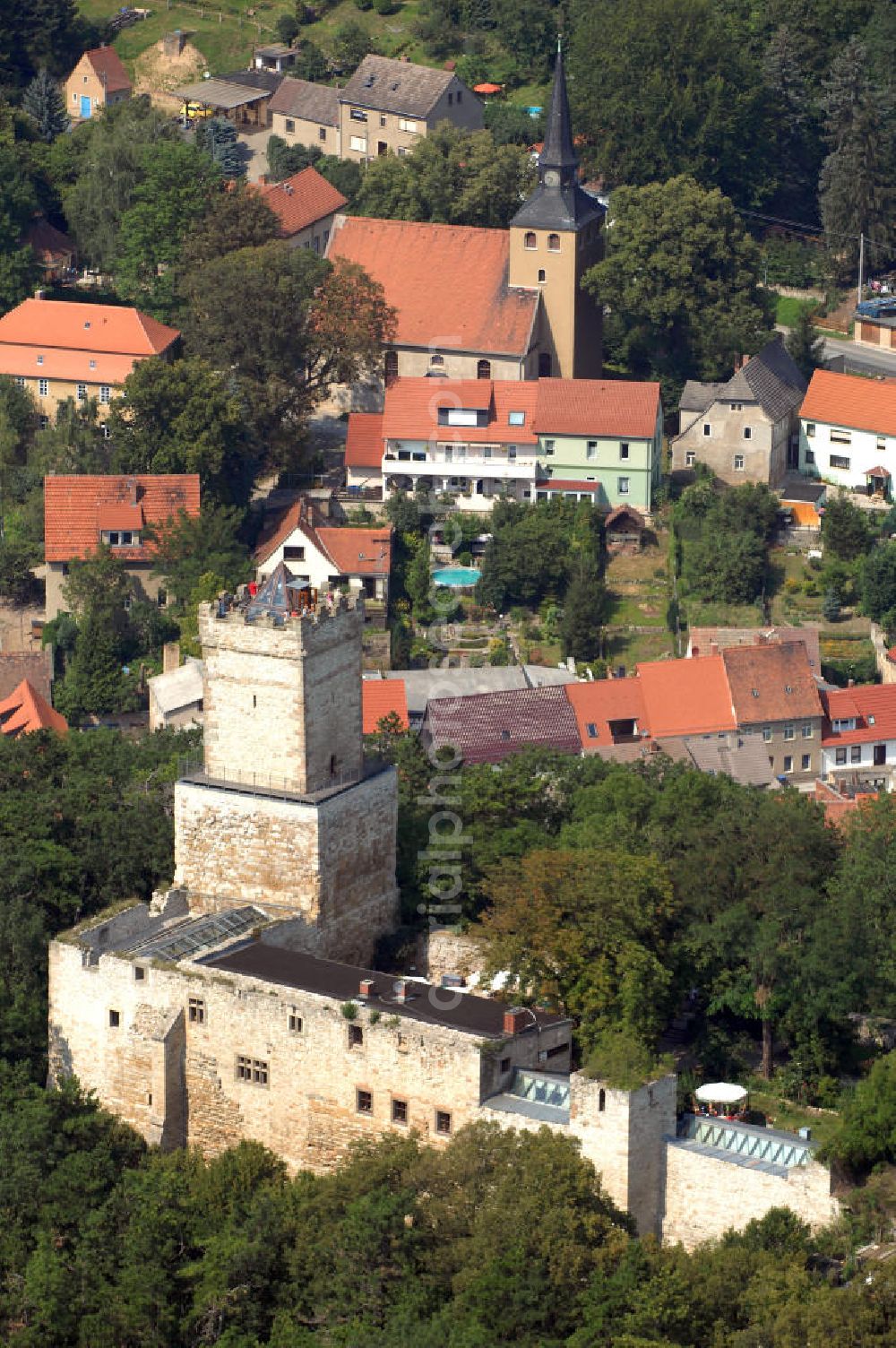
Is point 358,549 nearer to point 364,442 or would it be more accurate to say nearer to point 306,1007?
point 364,442

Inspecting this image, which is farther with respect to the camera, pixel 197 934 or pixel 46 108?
pixel 46 108

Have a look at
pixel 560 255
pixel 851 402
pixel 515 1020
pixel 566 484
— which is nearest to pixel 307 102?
pixel 560 255

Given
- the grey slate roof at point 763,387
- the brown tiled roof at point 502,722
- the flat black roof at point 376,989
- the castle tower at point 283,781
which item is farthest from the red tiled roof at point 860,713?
the flat black roof at point 376,989

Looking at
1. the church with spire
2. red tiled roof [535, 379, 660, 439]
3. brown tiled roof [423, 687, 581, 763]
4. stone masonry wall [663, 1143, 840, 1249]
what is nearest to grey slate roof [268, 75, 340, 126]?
the church with spire

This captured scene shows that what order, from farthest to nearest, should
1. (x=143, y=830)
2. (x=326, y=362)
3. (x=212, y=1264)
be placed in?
1. (x=326, y=362)
2. (x=143, y=830)
3. (x=212, y=1264)

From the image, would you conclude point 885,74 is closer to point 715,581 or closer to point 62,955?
point 715,581

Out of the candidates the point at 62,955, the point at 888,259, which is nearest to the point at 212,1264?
the point at 62,955
